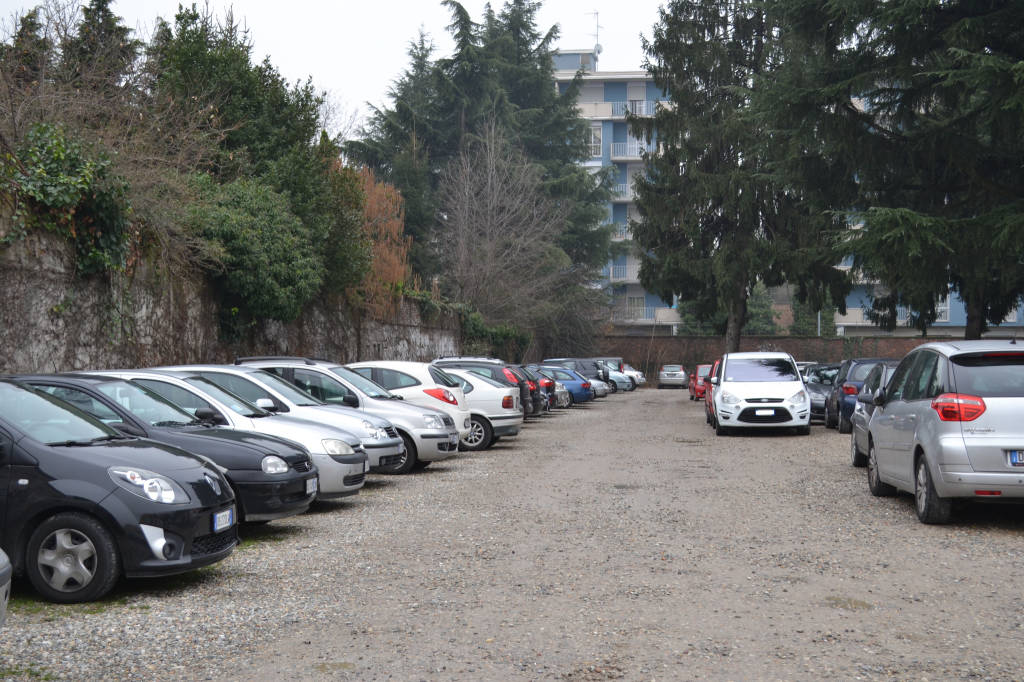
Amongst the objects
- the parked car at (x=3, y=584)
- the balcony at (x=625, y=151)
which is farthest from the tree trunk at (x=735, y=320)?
the parked car at (x=3, y=584)

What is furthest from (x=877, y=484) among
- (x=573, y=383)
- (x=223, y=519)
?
(x=573, y=383)

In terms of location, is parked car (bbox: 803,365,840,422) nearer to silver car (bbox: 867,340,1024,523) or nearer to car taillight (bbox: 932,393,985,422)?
silver car (bbox: 867,340,1024,523)

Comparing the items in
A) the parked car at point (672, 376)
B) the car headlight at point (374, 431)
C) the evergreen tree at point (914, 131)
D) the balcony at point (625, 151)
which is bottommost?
the parked car at point (672, 376)

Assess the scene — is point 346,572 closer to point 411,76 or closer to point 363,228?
point 363,228

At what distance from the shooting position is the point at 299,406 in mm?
11945

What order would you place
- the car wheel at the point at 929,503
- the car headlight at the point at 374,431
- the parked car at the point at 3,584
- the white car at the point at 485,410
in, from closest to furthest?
1. the parked car at the point at 3,584
2. the car wheel at the point at 929,503
3. the car headlight at the point at 374,431
4. the white car at the point at 485,410

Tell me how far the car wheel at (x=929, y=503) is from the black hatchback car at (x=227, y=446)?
222 inches

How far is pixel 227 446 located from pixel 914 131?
18.6 m

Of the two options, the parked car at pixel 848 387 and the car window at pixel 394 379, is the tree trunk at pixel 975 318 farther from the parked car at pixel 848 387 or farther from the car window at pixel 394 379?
the car window at pixel 394 379

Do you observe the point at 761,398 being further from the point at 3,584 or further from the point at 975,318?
the point at 3,584

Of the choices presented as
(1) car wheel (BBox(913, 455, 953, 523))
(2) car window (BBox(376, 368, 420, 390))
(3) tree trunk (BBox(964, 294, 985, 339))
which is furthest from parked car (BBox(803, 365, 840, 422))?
(1) car wheel (BBox(913, 455, 953, 523))

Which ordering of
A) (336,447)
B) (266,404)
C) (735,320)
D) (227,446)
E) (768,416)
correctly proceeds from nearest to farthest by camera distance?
(227,446), (336,447), (266,404), (768,416), (735,320)

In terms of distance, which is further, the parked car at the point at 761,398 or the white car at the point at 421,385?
the parked car at the point at 761,398

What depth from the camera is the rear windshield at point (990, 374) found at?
9.22 meters
